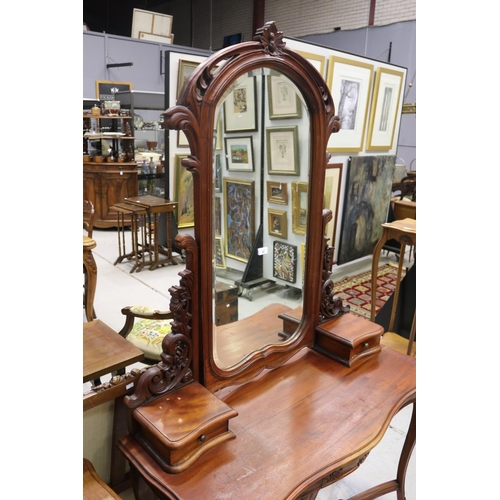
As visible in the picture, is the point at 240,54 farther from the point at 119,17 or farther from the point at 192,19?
the point at 119,17

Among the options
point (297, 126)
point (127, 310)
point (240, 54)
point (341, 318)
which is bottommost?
point (127, 310)

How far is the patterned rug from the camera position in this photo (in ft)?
13.1

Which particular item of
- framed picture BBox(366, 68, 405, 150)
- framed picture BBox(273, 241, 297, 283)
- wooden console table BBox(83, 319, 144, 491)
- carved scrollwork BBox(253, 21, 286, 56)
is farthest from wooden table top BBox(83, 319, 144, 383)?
framed picture BBox(366, 68, 405, 150)

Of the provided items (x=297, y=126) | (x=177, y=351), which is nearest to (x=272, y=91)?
A: (x=297, y=126)

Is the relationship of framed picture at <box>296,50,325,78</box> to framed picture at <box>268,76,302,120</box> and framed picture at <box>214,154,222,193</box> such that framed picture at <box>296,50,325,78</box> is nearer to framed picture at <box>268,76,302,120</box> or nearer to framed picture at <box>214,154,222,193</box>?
framed picture at <box>268,76,302,120</box>

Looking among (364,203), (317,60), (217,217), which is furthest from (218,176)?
(364,203)

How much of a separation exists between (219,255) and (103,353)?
1.75ft

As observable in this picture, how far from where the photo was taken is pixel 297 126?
1.44m

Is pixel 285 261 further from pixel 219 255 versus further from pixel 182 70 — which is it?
pixel 182 70

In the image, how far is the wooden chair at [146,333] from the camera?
230 cm

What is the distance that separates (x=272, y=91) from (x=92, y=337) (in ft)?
3.29

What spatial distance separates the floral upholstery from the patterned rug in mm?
1927

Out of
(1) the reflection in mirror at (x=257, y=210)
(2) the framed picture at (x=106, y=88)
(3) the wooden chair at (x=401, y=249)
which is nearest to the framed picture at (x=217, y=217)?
(1) the reflection in mirror at (x=257, y=210)

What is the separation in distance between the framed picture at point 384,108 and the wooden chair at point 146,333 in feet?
10.5
